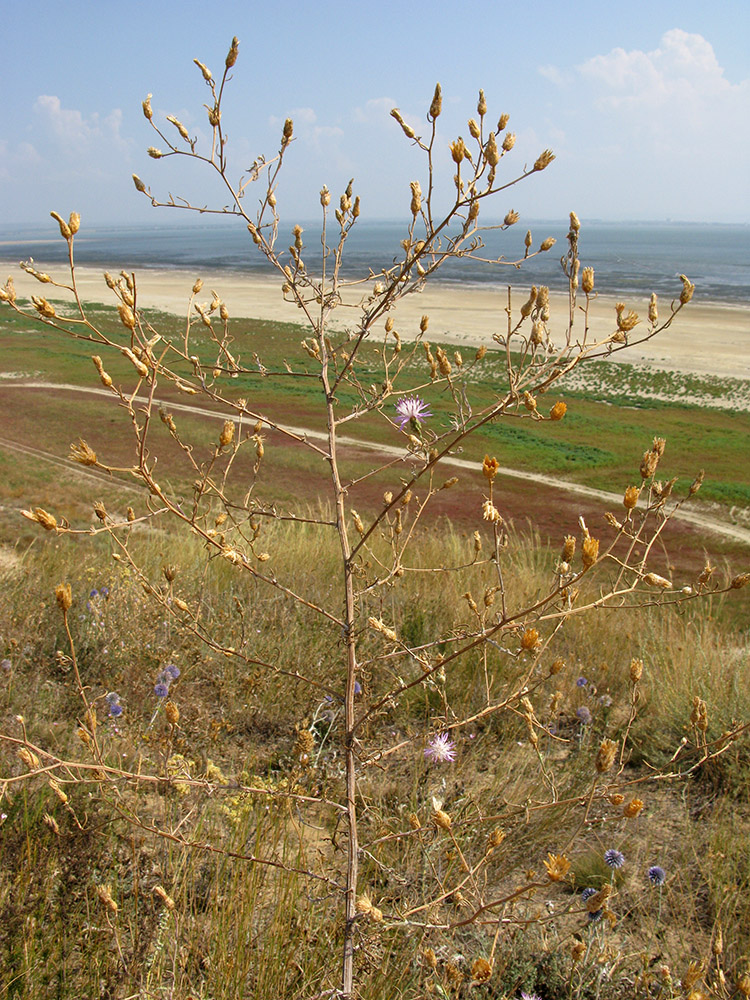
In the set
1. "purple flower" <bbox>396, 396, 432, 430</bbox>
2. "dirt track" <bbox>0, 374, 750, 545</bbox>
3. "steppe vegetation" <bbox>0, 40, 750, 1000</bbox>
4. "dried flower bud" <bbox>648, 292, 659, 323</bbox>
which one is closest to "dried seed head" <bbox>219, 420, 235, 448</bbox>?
"steppe vegetation" <bbox>0, 40, 750, 1000</bbox>

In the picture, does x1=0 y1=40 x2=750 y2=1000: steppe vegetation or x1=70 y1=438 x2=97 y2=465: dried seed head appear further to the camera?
x1=0 y1=40 x2=750 y2=1000: steppe vegetation

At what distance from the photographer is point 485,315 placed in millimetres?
62219

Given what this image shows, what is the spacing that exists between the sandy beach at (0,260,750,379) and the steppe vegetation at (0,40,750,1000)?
112 feet

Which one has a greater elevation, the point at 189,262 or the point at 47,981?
the point at 189,262

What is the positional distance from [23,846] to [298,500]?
1531 centimetres

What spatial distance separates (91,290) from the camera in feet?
238

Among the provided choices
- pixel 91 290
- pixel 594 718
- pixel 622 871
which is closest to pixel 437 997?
pixel 622 871

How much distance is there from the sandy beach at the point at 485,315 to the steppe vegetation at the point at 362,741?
34071 mm

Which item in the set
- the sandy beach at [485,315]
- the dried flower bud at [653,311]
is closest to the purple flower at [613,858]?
the dried flower bud at [653,311]

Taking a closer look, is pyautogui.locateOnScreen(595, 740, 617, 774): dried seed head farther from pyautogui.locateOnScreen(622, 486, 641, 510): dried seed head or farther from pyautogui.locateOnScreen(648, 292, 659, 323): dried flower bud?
pyautogui.locateOnScreen(648, 292, 659, 323): dried flower bud

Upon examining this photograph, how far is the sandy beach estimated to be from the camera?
47094mm

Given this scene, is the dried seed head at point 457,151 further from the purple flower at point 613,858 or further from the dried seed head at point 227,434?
the purple flower at point 613,858

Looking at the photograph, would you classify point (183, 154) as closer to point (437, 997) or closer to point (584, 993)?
point (437, 997)

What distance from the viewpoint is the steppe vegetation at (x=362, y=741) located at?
63.0 inches
